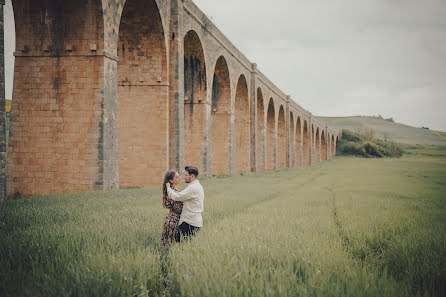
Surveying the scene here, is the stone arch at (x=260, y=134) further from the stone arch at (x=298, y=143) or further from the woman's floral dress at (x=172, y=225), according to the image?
the woman's floral dress at (x=172, y=225)

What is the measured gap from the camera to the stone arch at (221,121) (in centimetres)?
2036

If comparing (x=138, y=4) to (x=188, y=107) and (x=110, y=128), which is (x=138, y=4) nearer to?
(x=110, y=128)

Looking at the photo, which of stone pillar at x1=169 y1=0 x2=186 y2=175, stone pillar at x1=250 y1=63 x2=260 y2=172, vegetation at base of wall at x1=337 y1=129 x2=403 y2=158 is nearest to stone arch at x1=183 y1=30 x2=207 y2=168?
→ stone pillar at x1=169 y1=0 x2=186 y2=175

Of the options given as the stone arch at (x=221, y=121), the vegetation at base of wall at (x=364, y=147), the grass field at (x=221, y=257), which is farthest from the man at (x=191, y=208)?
the vegetation at base of wall at (x=364, y=147)

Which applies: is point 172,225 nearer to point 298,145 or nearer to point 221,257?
point 221,257

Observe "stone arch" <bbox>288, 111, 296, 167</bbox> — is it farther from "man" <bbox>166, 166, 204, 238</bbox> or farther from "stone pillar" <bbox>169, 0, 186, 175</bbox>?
"man" <bbox>166, 166, 204, 238</bbox>

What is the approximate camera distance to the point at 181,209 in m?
3.96

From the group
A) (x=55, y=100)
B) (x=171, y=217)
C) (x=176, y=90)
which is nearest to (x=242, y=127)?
(x=176, y=90)

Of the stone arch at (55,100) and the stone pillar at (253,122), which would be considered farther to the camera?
the stone pillar at (253,122)

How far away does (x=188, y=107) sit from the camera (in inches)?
661

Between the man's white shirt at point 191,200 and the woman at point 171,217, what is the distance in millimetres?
80

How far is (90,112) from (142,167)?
4175 millimetres

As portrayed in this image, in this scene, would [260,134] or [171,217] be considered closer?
[171,217]

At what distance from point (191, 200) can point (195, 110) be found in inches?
519
